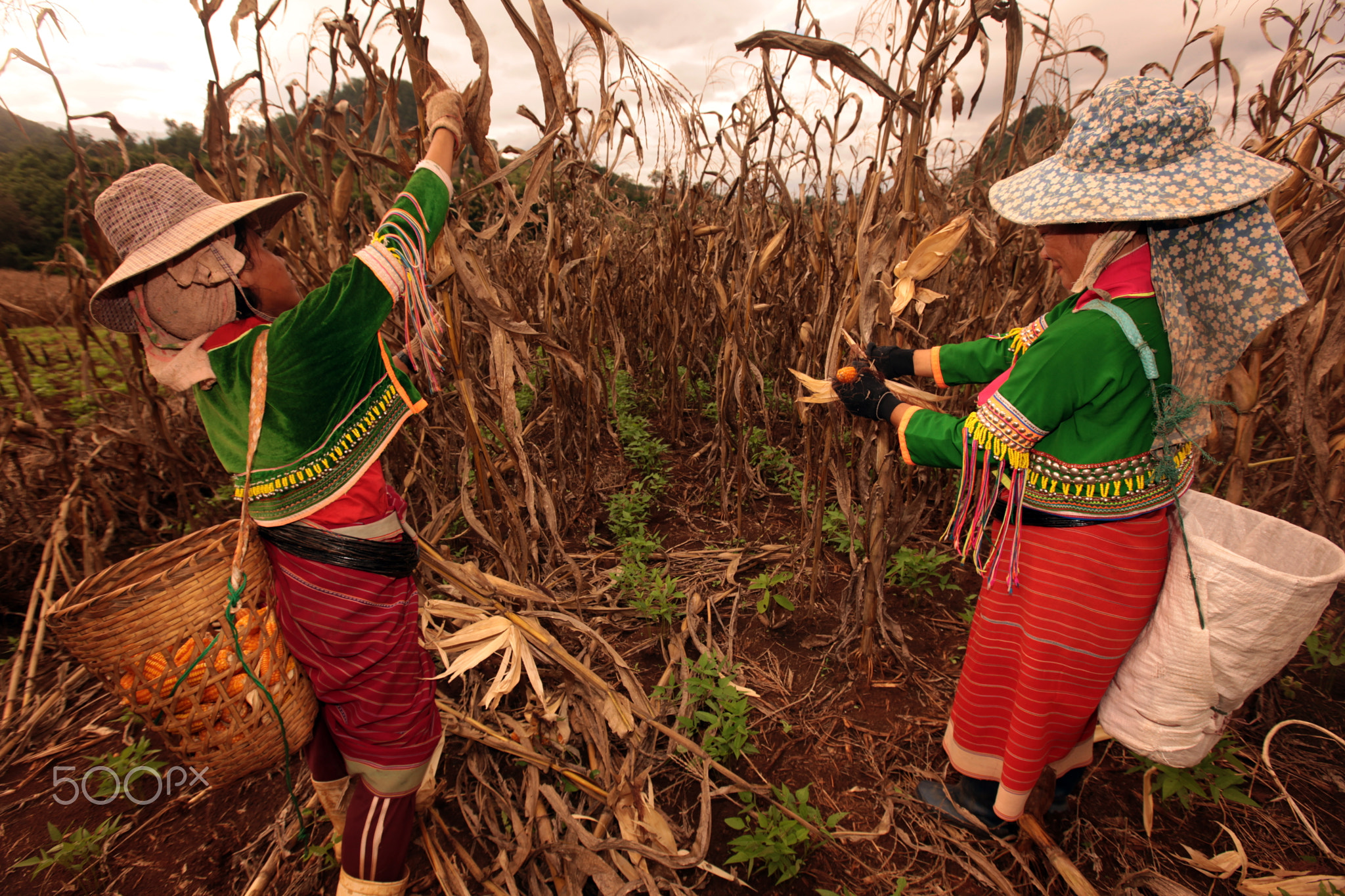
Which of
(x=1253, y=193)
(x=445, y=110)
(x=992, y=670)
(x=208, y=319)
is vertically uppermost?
(x=445, y=110)

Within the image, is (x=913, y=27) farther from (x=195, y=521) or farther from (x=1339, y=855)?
(x=195, y=521)

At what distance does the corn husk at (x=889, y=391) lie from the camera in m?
1.48

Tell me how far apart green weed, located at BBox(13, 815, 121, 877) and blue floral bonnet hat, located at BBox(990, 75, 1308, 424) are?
273cm

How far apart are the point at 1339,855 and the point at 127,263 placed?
3.06 m

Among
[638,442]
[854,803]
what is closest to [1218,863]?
[854,803]

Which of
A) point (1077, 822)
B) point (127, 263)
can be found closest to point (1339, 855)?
point (1077, 822)

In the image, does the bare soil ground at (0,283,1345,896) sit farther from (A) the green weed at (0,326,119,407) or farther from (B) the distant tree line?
(A) the green weed at (0,326,119,407)

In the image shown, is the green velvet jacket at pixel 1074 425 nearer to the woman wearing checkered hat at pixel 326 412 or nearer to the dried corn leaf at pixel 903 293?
the dried corn leaf at pixel 903 293

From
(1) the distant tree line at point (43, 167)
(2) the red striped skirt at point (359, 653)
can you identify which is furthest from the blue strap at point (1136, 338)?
(1) the distant tree line at point (43, 167)

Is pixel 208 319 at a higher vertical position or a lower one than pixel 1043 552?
higher

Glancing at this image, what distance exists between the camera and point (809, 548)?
2.45 meters

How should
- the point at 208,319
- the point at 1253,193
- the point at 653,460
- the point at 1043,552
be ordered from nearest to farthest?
the point at 1253,193 → the point at 208,319 → the point at 1043,552 → the point at 653,460

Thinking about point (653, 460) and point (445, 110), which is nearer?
point (445, 110)

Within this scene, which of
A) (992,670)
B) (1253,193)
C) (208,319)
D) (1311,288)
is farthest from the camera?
(1311,288)
